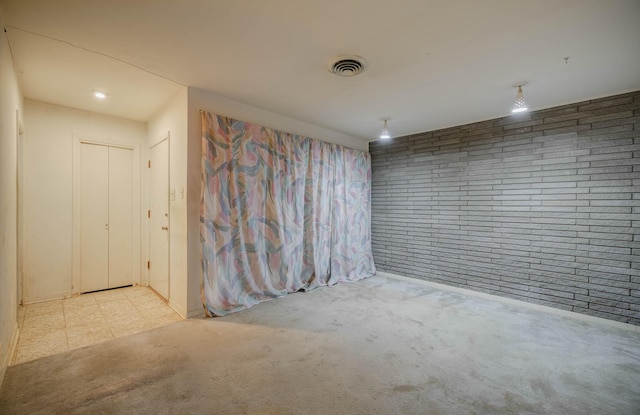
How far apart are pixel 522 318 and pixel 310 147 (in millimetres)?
3394

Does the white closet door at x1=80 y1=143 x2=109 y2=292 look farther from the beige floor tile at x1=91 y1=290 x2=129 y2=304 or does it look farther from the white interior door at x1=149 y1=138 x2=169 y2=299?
the white interior door at x1=149 y1=138 x2=169 y2=299

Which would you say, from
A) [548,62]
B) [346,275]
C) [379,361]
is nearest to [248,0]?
[548,62]

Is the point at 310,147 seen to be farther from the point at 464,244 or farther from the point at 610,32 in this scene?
the point at 610,32

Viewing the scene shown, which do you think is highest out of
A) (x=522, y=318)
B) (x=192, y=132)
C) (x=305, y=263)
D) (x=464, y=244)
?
(x=192, y=132)

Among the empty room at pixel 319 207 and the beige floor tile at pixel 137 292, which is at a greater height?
the empty room at pixel 319 207

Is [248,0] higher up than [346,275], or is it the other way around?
[248,0]

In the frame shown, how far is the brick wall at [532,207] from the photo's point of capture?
2949 mm

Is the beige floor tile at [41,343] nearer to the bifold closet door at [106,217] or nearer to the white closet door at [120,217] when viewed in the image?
the bifold closet door at [106,217]

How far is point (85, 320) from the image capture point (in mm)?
2963

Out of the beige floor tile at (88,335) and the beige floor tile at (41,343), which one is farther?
the beige floor tile at (88,335)

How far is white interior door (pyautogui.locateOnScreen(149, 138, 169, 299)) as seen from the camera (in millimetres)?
3535

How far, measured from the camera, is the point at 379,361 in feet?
7.27

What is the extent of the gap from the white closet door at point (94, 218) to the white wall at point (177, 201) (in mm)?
1303

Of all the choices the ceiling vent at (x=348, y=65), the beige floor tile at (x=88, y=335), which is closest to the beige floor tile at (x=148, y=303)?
the beige floor tile at (x=88, y=335)
